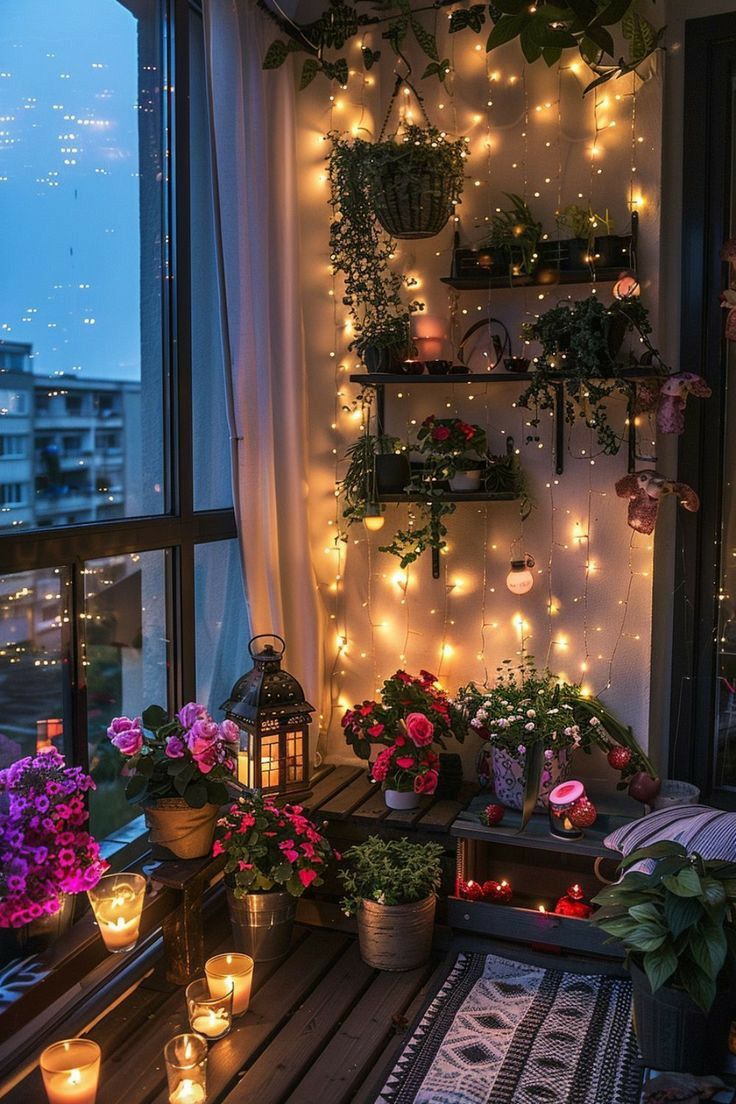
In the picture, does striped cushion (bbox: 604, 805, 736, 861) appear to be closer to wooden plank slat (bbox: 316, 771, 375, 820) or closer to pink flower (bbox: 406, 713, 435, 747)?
pink flower (bbox: 406, 713, 435, 747)

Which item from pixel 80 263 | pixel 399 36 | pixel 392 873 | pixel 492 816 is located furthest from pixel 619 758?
pixel 399 36

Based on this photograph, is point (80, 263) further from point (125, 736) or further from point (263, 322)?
point (125, 736)

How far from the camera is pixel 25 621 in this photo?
2328mm

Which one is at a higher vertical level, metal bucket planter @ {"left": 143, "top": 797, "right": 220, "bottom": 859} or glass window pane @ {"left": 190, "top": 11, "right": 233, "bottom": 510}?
glass window pane @ {"left": 190, "top": 11, "right": 233, "bottom": 510}

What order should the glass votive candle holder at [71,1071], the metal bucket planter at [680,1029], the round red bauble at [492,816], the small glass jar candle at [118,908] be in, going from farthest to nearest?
the round red bauble at [492,816] → the small glass jar candle at [118,908] → the metal bucket planter at [680,1029] → the glass votive candle holder at [71,1071]

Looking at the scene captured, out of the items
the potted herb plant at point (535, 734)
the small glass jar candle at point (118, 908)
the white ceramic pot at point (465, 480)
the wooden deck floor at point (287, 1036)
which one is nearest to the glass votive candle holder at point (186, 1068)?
the wooden deck floor at point (287, 1036)

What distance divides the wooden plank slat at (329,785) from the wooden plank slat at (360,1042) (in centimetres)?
57

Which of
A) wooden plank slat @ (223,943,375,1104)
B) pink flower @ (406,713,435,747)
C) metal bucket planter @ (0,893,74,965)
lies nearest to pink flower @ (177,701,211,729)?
metal bucket planter @ (0,893,74,965)

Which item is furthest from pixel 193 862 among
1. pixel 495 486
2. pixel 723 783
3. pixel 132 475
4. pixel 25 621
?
pixel 723 783

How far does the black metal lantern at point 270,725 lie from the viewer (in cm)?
289

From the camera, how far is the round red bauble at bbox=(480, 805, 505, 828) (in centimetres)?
284

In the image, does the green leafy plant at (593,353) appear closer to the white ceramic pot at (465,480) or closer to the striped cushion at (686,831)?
the white ceramic pot at (465,480)

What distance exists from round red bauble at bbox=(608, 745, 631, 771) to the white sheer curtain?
38.3 inches

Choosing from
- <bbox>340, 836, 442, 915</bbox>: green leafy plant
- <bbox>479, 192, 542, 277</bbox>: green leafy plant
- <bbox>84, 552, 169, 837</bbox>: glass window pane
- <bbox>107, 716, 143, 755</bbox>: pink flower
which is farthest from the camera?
<bbox>479, 192, 542, 277</bbox>: green leafy plant
